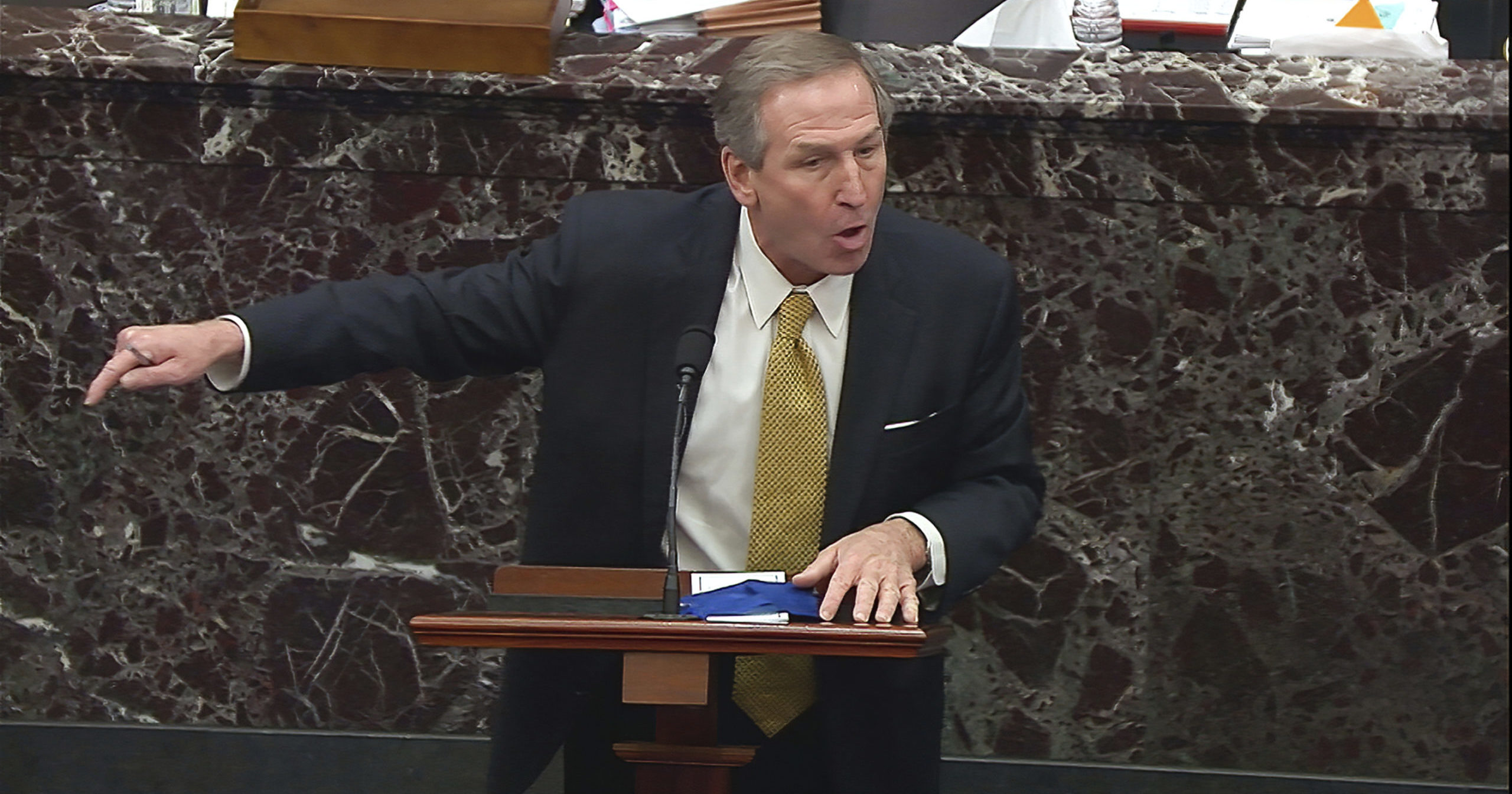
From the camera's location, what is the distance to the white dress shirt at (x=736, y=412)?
2543mm

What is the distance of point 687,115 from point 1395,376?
1.46 meters

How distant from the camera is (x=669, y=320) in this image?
8.37 ft

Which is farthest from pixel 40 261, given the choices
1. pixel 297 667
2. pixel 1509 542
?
pixel 1509 542

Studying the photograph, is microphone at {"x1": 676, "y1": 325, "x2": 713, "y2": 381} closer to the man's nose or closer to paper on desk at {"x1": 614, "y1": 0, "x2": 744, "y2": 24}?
the man's nose

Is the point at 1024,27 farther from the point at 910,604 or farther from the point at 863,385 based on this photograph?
the point at 910,604

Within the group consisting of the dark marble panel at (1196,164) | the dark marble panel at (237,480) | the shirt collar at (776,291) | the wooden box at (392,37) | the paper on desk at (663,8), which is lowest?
the dark marble panel at (237,480)

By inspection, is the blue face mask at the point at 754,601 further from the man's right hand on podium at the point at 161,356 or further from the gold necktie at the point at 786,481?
the man's right hand on podium at the point at 161,356

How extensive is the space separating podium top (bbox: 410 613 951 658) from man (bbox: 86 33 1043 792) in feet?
1.72

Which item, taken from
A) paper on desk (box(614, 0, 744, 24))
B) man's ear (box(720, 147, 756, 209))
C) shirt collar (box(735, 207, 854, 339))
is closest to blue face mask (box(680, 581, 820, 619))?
shirt collar (box(735, 207, 854, 339))

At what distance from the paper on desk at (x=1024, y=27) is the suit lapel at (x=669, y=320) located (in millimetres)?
1225

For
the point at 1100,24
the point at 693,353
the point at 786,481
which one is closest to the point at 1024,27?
the point at 1100,24

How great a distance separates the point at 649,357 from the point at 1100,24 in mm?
1458

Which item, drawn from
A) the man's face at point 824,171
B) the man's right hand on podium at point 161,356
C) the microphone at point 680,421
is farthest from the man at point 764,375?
the microphone at point 680,421

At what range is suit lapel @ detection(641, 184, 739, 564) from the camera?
251 cm
